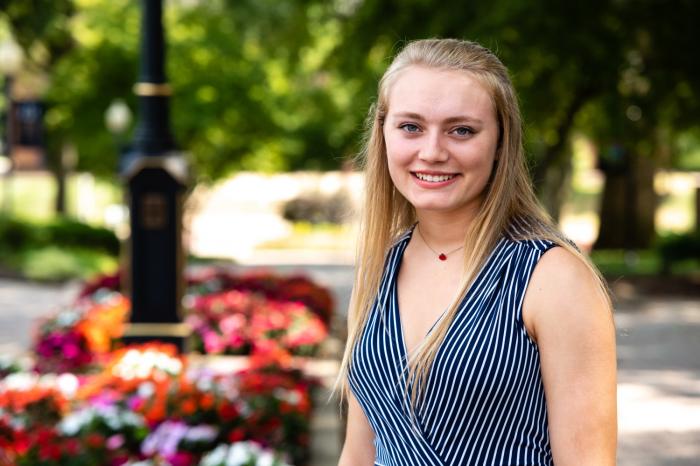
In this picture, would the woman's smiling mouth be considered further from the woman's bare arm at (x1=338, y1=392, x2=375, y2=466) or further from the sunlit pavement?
the sunlit pavement

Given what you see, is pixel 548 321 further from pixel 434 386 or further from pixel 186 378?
pixel 186 378

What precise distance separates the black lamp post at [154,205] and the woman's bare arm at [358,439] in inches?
270

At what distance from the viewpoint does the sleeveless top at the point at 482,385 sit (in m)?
1.90

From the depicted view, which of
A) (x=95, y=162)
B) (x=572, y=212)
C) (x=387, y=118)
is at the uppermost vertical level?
(x=387, y=118)

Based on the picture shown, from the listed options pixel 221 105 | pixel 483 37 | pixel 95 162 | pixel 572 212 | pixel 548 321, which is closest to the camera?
pixel 548 321

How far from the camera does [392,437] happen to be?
6.89 ft

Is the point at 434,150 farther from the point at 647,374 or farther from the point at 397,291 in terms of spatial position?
the point at 647,374

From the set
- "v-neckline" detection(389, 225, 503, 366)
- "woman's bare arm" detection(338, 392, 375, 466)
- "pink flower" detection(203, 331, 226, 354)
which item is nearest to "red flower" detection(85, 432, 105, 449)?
"woman's bare arm" detection(338, 392, 375, 466)

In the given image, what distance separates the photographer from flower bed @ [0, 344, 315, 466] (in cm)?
497

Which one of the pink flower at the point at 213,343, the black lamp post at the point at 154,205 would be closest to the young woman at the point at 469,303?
the black lamp post at the point at 154,205

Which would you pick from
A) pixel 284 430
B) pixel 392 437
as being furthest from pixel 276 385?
pixel 392 437

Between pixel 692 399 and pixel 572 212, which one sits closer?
pixel 692 399

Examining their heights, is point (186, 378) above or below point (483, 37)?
below

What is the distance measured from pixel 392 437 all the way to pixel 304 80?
1092 inches
